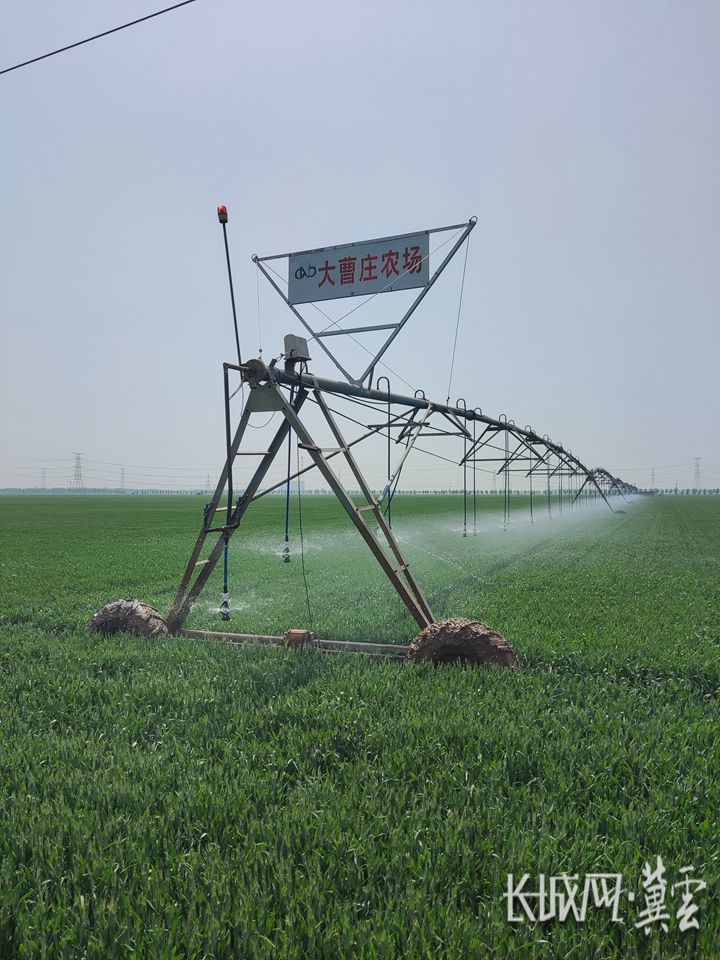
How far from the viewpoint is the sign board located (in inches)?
297

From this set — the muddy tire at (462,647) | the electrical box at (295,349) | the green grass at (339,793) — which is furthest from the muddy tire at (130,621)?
the electrical box at (295,349)

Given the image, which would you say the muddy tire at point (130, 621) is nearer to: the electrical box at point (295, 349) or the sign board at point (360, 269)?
the electrical box at point (295, 349)

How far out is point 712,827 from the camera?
3.16 metres

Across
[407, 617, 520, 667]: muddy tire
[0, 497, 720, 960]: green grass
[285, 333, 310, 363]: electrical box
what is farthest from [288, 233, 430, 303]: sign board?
[0, 497, 720, 960]: green grass

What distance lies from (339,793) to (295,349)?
5225 millimetres

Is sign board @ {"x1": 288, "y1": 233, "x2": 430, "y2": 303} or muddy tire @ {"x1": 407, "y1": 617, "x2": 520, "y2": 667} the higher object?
sign board @ {"x1": 288, "y1": 233, "x2": 430, "y2": 303}

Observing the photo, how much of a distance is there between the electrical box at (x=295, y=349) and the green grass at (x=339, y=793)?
3.60m

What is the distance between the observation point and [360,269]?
25.4 feet

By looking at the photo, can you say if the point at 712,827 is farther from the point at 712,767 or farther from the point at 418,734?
the point at 418,734

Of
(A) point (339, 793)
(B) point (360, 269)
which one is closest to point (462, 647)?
(A) point (339, 793)

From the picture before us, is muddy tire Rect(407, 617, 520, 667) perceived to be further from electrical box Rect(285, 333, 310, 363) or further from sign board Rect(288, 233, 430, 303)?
sign board Rect(288, 233, 430, 303)

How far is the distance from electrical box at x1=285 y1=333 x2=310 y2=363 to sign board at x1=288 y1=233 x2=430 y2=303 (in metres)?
1.00

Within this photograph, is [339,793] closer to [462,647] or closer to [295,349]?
[462,647]

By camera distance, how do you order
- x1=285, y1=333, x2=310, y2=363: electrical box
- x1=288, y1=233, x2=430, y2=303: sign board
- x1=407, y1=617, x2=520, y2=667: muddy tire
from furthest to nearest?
Answer: x1=288, y1=233, x2=430, y2=303: sign board < x1=285, y1=333, x2=310, y2=363: electrical box < x1=407, y1=617, x2=520, y2=667: muddy tire
